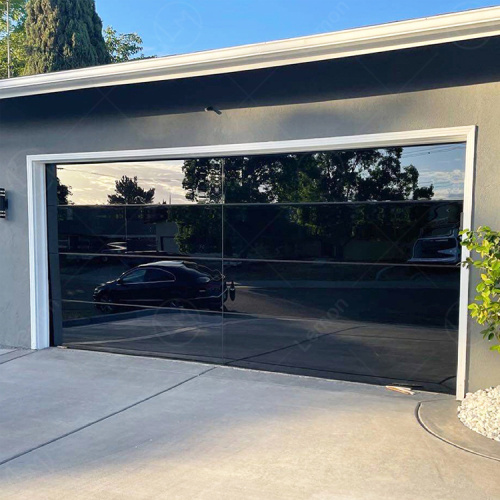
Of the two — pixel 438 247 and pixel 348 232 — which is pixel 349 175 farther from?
pixel 438 247

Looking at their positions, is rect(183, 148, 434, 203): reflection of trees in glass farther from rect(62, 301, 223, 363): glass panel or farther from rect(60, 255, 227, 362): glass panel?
rect(62, 301, 223, 363): glass panel

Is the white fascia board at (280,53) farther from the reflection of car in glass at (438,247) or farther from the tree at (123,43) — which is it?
the tree at (123,43)

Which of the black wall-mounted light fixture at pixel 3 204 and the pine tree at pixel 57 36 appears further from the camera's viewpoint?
the pine tree at pixel 57 36

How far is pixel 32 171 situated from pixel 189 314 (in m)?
3.07

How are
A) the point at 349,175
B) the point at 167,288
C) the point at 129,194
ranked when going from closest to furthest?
1. the point at 349,175
2. the point at 167,288
3. the point at 129,194

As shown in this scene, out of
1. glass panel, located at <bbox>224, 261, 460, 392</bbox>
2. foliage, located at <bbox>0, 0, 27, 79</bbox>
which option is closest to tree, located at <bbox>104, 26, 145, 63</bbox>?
foliage, located at <bbox>0, 0, 27, 79</bbox>

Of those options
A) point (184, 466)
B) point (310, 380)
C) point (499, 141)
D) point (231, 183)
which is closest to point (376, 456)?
point (184, 466)

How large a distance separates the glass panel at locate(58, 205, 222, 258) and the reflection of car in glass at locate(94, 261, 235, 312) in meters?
0.22

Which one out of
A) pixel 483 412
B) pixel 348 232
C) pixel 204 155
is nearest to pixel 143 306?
pixel 204 155

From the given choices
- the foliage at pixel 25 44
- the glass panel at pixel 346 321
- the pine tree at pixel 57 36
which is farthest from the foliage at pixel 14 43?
the glass panel at pixel 346 321

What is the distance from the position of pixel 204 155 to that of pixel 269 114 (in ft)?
3.26

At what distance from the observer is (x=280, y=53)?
4.92m

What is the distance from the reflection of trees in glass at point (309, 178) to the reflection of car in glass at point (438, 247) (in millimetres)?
412

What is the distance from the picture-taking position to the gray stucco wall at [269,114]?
16.3ft
